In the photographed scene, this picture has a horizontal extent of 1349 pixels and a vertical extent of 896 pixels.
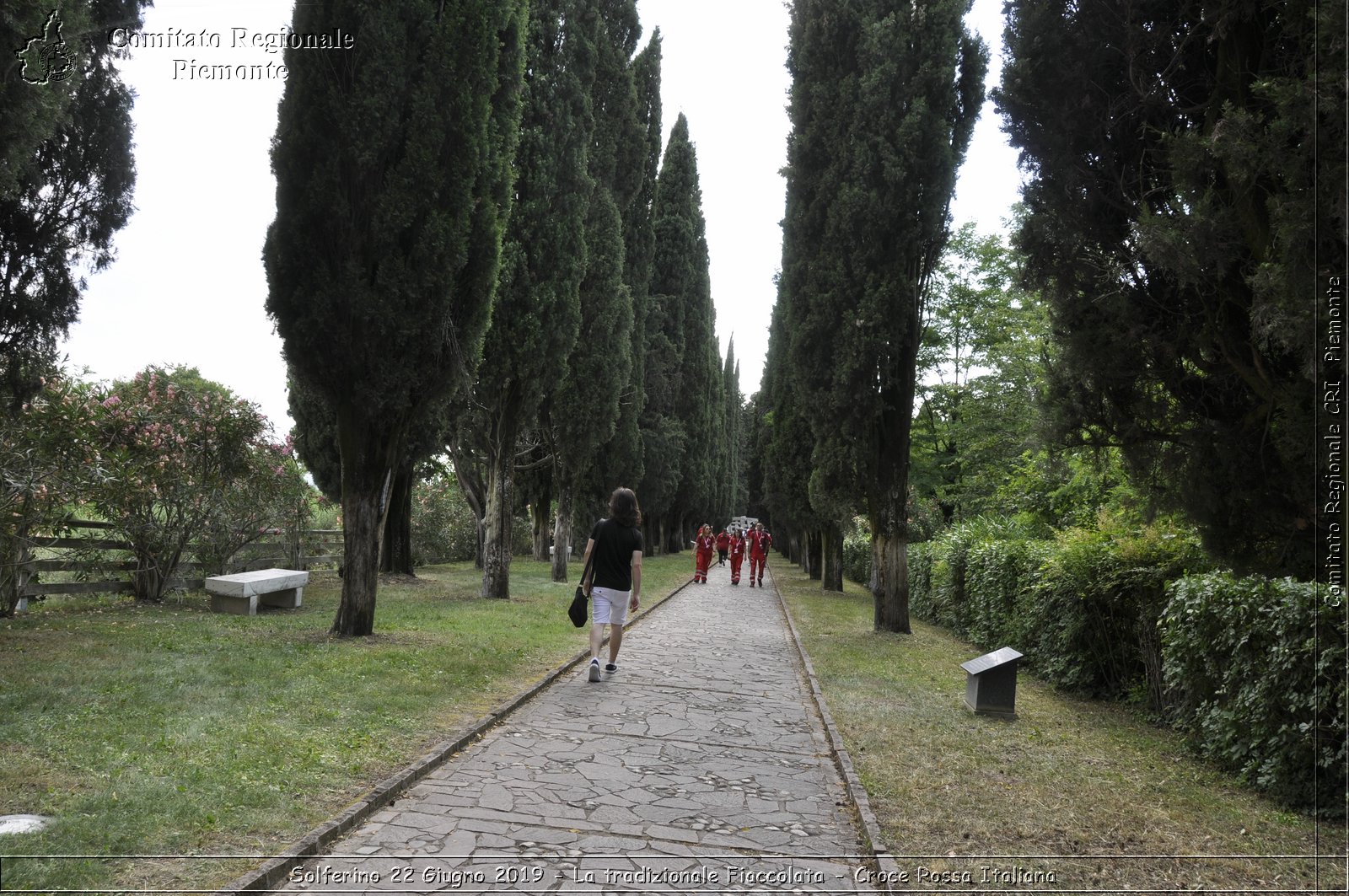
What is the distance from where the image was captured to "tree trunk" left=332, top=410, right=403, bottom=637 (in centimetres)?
1088

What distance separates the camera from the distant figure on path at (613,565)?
886 centimetres

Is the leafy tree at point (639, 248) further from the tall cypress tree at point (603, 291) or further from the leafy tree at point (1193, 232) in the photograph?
the leafy tree at point (1193, 232)

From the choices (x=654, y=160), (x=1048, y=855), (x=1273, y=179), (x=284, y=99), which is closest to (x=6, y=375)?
(x=284, y=99)

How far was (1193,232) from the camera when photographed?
263 inches

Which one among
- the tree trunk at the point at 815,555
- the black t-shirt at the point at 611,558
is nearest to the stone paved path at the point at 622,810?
the black t-shirt at the point at 611,558

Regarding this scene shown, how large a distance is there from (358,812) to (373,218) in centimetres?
812

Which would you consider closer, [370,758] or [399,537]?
[370,758]

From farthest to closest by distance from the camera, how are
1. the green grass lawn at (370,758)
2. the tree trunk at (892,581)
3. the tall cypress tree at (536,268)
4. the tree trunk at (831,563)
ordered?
the tree trunk at (831,563), the tall cypress tree at (536,268), the tree trunk at (892,581), the green grass lawn at (370,758)

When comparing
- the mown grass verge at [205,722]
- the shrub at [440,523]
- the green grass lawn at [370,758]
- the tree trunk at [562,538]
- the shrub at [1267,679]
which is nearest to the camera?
the mown grass verge at [205,722]

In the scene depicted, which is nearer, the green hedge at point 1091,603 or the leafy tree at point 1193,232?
the leafy tree at point 1193,232

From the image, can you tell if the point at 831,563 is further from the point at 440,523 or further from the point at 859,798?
the point at 859,798

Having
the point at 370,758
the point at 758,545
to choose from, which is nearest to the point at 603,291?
the point at 758,545

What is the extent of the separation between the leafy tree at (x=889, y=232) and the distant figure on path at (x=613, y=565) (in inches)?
259

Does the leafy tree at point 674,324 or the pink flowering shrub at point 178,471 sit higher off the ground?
the leafy tree at point 674,324
